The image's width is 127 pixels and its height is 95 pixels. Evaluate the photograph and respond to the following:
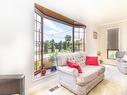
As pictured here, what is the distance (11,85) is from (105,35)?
5.79m

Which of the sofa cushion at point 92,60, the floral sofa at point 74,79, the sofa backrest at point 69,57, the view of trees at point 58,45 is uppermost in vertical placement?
the view of trees at point 58,45

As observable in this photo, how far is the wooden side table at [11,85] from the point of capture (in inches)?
70.1

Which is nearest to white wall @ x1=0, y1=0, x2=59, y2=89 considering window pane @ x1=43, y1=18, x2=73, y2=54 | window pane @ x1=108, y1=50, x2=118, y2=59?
window pane @ x1=43, y1=18, x2=73, y2=54

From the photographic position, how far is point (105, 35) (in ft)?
21.0

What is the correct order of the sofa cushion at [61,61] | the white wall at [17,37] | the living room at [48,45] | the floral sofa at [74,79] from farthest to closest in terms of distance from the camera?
the sofa cushion at [61,61] < the floral sofa at [74,79] < the living room at [48,45] < the white wall at [17,37]

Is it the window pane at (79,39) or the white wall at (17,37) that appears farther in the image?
the window pane at (79,39)

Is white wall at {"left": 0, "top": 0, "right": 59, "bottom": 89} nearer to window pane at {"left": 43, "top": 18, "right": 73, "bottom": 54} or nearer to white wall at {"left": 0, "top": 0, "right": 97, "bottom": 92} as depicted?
white wall at {"left": 0, "top": 0, "right": 97, "bottom": 92}

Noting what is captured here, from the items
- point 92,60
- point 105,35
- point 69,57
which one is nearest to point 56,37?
point 69,57

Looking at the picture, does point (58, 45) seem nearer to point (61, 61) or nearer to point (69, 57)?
point (69, 57)

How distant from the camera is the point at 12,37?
2.22m

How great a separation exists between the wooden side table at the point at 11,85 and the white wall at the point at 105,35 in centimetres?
539

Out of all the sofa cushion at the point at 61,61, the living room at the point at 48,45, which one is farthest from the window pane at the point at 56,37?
the sofa cushion at the point at 61,61

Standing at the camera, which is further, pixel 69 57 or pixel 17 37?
pixel 69 57

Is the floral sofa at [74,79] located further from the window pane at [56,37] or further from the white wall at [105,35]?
the white wall at [105,35]
